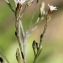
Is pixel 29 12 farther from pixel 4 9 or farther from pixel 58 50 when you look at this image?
pixel 58 50

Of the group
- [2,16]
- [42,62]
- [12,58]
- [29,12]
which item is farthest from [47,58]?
[29,12]

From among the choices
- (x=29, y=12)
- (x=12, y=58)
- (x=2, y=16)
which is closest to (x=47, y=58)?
(x=12, y=58)

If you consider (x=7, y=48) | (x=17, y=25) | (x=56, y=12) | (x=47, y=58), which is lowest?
(x=56, y=12)

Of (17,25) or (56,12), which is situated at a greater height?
(17,25)

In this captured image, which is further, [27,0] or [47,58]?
[47,58]

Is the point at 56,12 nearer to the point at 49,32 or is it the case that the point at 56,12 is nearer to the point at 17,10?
the point at 49,32

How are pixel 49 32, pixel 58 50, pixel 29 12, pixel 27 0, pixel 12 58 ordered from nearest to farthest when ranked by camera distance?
pixel 27 0
pixel 12 58
pixel 58 50
pixel 49 32
pixel 29 12

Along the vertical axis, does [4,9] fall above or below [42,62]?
above

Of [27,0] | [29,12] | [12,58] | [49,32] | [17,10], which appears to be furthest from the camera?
[29,12]

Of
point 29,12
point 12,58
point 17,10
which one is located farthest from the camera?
point 29,12
